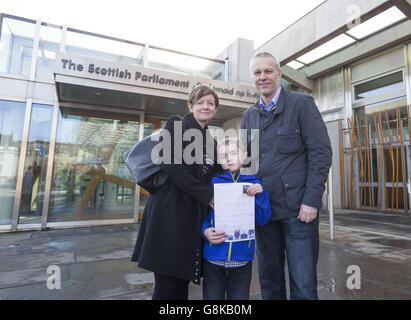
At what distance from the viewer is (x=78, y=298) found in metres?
2.38

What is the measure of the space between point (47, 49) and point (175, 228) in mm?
6537

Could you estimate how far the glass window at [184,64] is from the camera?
6.77 m

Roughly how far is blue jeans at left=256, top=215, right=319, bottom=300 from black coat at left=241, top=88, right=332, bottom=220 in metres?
0.11

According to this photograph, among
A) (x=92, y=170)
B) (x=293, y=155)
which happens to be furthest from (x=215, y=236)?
(x=92, y=170)

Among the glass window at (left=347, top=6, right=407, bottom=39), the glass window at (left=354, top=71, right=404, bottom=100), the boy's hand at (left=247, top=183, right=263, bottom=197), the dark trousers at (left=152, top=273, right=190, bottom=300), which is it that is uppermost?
the glass window at (left=347, top=6, right=407, bottom=39)

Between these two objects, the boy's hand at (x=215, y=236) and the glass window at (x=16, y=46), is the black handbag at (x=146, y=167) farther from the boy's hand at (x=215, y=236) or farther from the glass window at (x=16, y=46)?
the glass window at (x=16, y=46)

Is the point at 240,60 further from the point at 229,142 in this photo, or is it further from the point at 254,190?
the point at 254,190

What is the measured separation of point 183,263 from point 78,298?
1.65m

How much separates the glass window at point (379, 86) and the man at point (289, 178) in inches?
375

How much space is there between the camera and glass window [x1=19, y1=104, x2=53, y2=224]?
5.75 metres

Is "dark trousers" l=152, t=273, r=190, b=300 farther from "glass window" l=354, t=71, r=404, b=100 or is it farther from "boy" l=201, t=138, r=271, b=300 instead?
"glass window" l=354, t=71, r=404, b=100

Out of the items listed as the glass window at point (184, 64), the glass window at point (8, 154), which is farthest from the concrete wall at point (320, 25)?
the glass window at point (8, 154)
